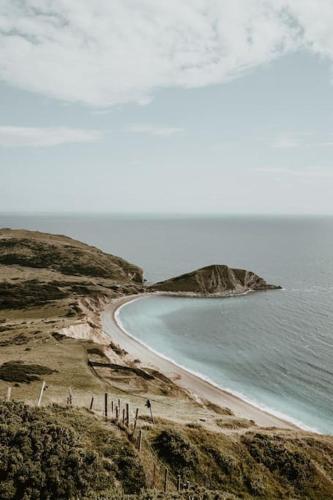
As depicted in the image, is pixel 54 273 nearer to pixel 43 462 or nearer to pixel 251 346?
pixel 251 346

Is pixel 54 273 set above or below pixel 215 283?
above

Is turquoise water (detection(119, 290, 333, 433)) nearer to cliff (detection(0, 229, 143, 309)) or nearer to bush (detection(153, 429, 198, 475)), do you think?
cliff (detection(0, 229, 143, 309))

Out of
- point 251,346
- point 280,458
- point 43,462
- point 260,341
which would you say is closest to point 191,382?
point 251,346

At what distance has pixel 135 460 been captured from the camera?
1076 inches

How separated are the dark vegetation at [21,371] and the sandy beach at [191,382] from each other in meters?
24.3

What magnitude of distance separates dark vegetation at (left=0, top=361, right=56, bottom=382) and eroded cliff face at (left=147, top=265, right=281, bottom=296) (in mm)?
104468

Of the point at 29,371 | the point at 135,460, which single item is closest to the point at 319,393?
the point at 29,371

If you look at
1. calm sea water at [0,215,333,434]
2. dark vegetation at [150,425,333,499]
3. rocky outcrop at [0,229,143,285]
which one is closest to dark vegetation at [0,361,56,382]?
dark vegetation at [150,425,333,499]

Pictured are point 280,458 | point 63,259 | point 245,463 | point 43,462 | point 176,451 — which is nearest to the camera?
point 43,462

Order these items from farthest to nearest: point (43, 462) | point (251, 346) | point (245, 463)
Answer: point (251, 346)
point (245, 463)
point (43, 462)

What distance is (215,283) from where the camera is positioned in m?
170

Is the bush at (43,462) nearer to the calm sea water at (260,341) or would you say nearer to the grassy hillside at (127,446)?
the grassy hillside at (127,446)

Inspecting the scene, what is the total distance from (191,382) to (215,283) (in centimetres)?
9465

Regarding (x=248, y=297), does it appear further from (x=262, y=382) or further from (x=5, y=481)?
(x=5, y=481)
